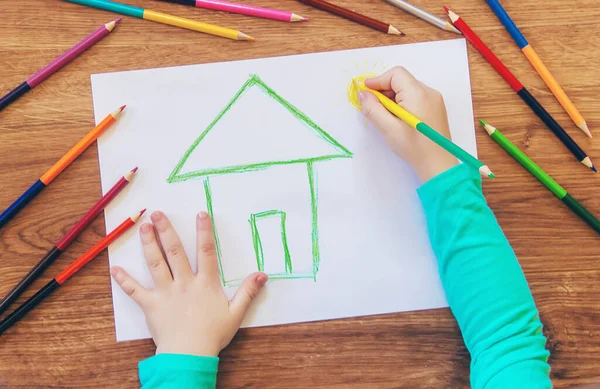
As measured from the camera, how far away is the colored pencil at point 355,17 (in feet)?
2.28

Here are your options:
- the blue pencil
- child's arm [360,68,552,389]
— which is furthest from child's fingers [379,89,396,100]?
the blue pencil

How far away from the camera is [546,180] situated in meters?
0.69

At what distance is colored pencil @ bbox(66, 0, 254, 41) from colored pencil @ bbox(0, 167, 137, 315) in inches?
8.2

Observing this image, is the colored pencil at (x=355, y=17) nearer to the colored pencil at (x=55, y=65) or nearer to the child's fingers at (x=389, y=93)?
the child's fingers at (x=389, y=93)

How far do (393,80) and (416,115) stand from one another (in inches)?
2.2

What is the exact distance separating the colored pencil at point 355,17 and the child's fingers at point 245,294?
364mm

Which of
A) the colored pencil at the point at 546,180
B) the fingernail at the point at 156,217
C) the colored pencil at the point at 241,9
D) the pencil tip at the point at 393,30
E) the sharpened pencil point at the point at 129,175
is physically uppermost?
the pencil tip at the point at 393,30

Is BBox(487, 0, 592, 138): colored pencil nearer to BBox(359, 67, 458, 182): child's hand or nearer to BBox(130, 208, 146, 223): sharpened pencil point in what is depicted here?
BBox(359, 67, 458, 182): child's hand

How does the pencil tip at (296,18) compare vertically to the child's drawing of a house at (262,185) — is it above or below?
above

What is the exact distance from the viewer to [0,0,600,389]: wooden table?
681mm

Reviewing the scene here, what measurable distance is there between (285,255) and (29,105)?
15.7 inches

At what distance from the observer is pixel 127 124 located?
0.69 meters

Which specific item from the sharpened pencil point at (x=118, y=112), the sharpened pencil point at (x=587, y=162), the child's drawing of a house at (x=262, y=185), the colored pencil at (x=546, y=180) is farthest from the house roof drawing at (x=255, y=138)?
the sharpened pencil point at (x=587, y=162)

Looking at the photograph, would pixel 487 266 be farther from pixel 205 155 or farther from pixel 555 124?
pixel 205 155
